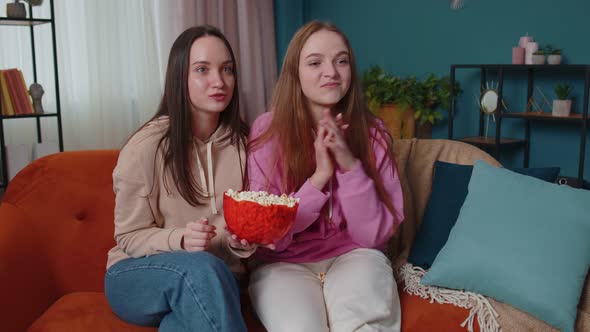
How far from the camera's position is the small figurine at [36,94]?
3.20 m

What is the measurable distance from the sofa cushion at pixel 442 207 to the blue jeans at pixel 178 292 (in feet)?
2.32

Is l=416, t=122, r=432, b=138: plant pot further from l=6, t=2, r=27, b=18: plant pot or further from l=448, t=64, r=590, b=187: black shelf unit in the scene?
l=6, t=2, r=27, b=18: plant pot

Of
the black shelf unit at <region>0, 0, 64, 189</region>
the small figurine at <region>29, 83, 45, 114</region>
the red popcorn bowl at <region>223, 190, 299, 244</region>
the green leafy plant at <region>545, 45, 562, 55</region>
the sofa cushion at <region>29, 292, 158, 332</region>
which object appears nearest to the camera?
the red popcorn bowl at <region>223, 190, 299, 244</region>

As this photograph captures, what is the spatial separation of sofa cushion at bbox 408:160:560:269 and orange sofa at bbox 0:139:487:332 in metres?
0.09

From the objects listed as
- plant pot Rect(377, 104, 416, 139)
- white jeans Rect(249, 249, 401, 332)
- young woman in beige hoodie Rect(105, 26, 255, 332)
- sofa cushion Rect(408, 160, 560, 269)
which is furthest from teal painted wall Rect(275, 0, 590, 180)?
young woman in beige hoodie Rect(105, 26, 255, 332)

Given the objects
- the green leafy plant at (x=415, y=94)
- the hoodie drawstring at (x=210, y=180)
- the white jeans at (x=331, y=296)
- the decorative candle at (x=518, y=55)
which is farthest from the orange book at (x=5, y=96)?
Answer: the decorative candle at (x=518, y=55)

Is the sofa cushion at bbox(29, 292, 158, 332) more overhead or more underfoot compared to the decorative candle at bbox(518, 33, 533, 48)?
more underfoot

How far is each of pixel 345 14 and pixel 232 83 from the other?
350cm

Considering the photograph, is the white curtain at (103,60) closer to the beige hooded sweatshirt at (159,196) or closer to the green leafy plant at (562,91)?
the beige hooded sweatshirt at (159,196)

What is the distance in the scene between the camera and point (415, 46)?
179 inches

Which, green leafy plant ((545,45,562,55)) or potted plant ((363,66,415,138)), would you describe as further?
potted plant ((363,66,415,138))

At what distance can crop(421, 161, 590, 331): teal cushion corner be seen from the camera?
161cm

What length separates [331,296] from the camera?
1.62 m

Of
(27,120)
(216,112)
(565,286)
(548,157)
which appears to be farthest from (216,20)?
(565,286)
